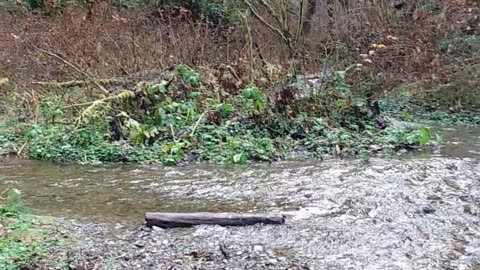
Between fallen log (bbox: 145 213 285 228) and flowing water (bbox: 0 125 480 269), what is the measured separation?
10 cm

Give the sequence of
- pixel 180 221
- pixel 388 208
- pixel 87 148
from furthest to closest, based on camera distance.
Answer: pixel 87 148 → pixel 388 208 → pixel 180 221

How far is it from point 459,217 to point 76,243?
3621mm

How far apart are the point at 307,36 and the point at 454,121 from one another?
203 inches

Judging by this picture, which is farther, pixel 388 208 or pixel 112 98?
pixel 112 98

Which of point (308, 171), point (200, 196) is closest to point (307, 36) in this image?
point (308, 171)

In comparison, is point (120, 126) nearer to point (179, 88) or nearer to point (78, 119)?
point (78, 119)

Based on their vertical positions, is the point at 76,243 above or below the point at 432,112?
above

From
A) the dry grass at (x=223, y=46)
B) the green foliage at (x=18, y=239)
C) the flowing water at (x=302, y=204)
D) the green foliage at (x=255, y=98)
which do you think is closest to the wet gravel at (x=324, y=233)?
the flowing water at (x=302, y=204)

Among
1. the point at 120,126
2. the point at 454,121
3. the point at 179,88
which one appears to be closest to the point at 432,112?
the point at 454,121

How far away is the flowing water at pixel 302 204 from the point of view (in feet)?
17.3

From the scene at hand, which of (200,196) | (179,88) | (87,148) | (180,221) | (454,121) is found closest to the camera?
(180,221)

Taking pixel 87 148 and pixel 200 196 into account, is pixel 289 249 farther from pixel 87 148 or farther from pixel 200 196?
pixel 87 148

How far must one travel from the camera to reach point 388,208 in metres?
6.57

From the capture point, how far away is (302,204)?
22.3ft
